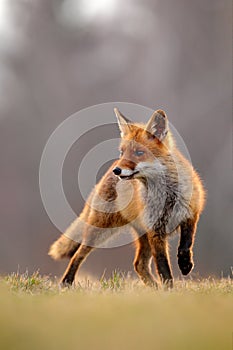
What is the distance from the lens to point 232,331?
292 centimetres

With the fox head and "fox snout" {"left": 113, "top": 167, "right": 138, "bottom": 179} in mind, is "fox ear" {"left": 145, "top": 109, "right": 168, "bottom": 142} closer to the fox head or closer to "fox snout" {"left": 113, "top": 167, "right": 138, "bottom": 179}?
the fox head

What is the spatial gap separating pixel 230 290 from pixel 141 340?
262cm

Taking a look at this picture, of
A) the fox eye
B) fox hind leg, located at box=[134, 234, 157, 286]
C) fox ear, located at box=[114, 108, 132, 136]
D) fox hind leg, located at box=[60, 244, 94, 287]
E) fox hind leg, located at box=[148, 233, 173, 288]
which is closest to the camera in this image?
fox hind leg, located at box=[148, 233, 173, 288]

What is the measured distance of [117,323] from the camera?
312 cm

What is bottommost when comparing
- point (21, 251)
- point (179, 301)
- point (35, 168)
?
point (21, 251)

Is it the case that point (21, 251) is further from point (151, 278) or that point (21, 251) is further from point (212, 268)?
point (151, 278)

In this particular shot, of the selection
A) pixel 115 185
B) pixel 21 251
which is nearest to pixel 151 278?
pixel 115 185

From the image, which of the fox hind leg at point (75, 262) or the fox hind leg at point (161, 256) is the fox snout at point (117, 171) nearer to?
the fox hind leg at point (161, 256)

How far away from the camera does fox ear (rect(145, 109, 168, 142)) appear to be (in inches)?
242

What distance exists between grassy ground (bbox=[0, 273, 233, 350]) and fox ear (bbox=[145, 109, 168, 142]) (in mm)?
2444

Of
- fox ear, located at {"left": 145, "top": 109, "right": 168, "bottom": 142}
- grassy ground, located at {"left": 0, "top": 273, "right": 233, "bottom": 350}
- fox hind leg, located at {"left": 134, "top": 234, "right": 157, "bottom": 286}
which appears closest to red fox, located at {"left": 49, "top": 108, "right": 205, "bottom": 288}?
fox ear, located at {"left": 145, "top": 109, "right": 168, "bottom": 142}

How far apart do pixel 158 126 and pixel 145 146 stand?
0.27 meters

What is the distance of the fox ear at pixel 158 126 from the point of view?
6.14 metres

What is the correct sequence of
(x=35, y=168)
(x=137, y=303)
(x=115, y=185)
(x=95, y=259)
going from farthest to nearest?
(x=35, y=168)
(x=95, y=259)
(x=115, y=185)
(x=137, y=303)
